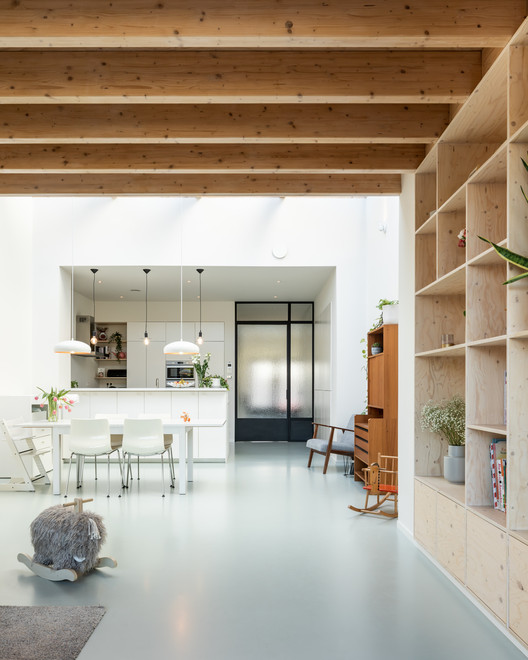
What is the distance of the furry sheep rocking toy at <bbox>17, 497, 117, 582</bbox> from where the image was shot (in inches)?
158

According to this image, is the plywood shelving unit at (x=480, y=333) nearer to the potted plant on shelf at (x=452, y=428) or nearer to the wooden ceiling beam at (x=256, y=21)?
the potted plant on shelf at (x=452, y=428)

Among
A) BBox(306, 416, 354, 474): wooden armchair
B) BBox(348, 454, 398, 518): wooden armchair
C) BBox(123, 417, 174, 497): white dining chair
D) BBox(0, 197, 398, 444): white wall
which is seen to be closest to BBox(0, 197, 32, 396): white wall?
BBox(0, 197, 398, 444): white wall

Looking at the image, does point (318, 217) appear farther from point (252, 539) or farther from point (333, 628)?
point (333, 628)

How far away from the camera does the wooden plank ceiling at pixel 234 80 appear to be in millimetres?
2980

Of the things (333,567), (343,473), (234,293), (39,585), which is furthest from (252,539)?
(234,293)

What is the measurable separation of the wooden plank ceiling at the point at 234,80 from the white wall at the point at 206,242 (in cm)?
368

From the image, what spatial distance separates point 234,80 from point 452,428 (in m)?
2.74

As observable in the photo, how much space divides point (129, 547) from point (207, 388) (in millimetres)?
4835

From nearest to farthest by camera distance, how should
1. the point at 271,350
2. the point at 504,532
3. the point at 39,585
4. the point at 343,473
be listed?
the point at 504,532
the point at 39,585
the point at 343,473
the point at 271,350

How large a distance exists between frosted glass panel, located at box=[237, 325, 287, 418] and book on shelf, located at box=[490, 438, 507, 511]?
9.03 metres

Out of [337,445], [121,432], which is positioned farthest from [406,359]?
[121,432]

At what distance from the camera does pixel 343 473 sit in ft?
27.9

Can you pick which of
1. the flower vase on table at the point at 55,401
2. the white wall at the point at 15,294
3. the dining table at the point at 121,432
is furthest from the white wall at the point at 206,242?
the dining table at the point at 121,432

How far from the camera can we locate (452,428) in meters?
4.52
